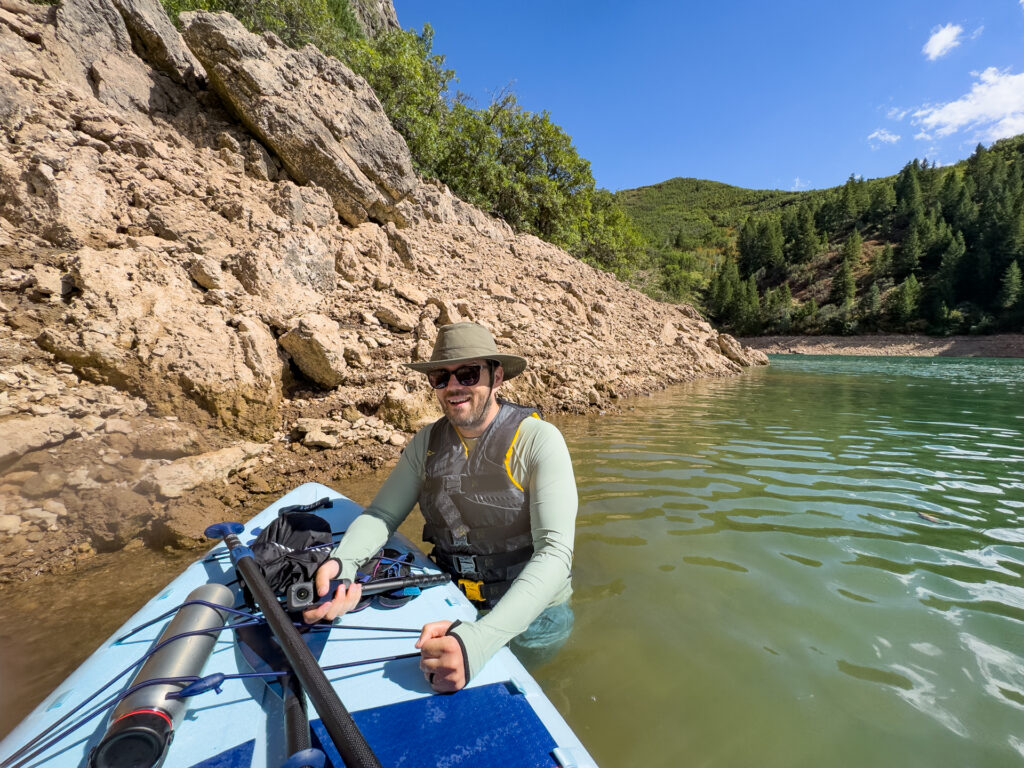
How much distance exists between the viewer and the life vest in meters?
2.43

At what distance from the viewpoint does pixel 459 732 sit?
1.48 meters

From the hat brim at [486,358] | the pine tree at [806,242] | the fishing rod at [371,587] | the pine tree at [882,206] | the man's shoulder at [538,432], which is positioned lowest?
the fishing rod at [371,587]

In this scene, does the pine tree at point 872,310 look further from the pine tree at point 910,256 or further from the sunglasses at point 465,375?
the sunglasses at point 465,375

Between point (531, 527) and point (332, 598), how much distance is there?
3.53ft

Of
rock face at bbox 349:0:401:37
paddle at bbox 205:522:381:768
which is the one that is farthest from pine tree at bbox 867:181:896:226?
paddle at bbox 205:522:381:768

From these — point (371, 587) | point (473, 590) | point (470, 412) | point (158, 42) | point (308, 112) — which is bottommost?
point (473, 590)

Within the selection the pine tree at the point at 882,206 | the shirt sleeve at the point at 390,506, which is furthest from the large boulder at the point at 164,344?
the pine tree at the point at 882,206

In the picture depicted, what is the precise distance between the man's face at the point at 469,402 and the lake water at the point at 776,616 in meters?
1.46

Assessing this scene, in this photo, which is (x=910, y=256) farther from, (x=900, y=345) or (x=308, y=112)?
(x=308, y=112)

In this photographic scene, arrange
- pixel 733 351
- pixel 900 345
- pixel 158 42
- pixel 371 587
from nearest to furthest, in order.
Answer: pixel 371 587 < pixel 158 42 < pixel 733 351 < pixel 900 345

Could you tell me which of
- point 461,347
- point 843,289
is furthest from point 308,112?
point 843,289

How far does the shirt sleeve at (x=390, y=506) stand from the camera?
239cm

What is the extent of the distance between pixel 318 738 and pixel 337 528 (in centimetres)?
193

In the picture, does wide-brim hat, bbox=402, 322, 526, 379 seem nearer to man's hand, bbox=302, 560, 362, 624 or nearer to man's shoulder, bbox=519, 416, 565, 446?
man's shoulder, bbox=519, 416, 565, 446
